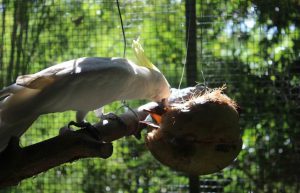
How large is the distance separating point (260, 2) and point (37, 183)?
104cm

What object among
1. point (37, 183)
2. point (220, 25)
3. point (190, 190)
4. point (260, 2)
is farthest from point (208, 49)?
point (37, 183)

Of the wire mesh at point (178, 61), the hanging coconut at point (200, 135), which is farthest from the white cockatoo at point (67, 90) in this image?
the wire mesh at point (178, 61)

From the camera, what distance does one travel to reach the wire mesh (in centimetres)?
169

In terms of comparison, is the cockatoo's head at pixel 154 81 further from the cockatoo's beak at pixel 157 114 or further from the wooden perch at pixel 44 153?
the wooden perch at pixel 44 153

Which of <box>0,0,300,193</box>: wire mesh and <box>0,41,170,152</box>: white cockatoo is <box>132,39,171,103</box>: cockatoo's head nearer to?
<box>0,41,170,152</box>: white cockatoo

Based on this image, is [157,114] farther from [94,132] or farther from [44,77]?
[44,77]

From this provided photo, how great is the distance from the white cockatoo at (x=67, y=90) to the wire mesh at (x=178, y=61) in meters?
0.58

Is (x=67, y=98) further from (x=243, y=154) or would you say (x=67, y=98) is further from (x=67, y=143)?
(x=243, y=154)

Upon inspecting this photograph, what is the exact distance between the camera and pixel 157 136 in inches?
39.0

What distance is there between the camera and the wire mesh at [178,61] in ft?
5.54

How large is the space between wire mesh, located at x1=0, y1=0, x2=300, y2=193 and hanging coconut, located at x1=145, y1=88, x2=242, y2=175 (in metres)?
0.72

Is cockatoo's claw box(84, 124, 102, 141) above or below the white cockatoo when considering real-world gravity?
below

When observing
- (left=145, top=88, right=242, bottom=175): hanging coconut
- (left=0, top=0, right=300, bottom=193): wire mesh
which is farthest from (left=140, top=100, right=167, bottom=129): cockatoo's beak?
(left=0, top=0, right=300, bottom=193): wire mesh

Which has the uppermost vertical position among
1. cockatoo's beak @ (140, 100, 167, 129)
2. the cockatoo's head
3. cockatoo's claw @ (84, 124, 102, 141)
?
the cockatoo's head
